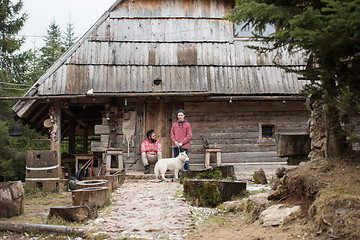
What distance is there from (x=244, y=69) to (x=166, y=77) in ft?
9.47

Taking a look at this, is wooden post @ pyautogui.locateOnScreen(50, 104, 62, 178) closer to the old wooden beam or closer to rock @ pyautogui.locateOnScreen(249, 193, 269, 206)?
the old wooden beam

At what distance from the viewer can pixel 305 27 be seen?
13.4 ft

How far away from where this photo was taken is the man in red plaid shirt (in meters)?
11.6

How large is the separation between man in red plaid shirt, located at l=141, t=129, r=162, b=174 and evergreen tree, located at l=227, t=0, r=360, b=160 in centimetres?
688

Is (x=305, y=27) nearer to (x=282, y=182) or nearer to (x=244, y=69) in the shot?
(x=282, y=182)

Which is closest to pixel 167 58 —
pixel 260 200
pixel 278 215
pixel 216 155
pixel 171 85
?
pixel 171 85

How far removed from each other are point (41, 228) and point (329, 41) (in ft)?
14.8

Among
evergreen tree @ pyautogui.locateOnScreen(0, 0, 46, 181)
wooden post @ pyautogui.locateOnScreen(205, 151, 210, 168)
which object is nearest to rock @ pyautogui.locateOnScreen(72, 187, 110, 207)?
wooden post @ pyautogui.locateOnScreen(205, 151, 210, 168)

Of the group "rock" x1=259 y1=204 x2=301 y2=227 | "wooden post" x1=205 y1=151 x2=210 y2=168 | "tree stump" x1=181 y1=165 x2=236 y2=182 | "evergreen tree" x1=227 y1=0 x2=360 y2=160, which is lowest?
"rock" x1=259 y1=204 x2=301 y2=227

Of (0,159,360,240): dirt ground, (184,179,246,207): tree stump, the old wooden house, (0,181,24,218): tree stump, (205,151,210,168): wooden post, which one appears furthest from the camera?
the old wooden house

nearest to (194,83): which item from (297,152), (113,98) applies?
(113,98)

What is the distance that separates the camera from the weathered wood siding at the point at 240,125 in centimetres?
1281

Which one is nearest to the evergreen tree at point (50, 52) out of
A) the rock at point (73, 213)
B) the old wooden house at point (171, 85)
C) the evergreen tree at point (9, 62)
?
the evergreen tree at point (9, 62)

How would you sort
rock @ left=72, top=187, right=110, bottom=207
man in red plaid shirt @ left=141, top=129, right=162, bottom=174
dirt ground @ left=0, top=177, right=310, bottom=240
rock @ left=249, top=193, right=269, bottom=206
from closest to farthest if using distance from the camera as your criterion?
dirt ground @ left=0, top=177, right=310, bottom=240
rock @ left=249, top=193, right=269, bottom=206
rock @ left=72, top=187, right=110, bottom=207
man in red plaid shirt @ left=141, top=129, right=162, bottom=174
